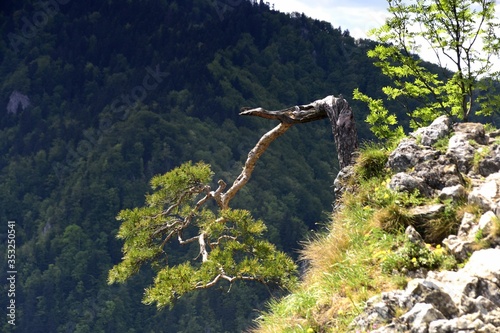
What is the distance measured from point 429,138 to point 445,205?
1285 mm

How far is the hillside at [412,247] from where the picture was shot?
4.13 meters

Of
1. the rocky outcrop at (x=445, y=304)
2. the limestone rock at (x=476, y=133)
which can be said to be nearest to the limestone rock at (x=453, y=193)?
the limestone rock at (x=476, y=133)

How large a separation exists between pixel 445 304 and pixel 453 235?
49.6 inches

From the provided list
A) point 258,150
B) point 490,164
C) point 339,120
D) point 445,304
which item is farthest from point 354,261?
point 258,150

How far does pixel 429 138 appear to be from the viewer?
21.6 feet

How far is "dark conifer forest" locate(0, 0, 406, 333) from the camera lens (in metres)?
120

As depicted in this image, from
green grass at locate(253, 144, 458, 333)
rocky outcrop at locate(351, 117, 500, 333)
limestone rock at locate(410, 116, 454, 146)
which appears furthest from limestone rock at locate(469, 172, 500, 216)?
limestone rock at locate(410, 116, 454, 146)

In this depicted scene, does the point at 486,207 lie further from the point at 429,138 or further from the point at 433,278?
the point at 429,138

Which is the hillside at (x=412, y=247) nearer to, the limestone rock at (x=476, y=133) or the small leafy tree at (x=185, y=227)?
the limestone rock at (x=476, y=133)

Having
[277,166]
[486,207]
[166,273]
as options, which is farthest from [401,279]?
[277,166]

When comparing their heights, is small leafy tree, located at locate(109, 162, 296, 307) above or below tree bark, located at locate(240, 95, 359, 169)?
below

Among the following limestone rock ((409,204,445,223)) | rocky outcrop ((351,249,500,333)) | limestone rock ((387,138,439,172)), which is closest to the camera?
rocky outcrop ((351,249,500,333))

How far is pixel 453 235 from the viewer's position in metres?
5.18

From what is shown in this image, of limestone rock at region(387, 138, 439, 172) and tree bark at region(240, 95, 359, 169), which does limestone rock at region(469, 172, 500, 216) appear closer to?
limestone rock at region(387, 138, 439, 172)
